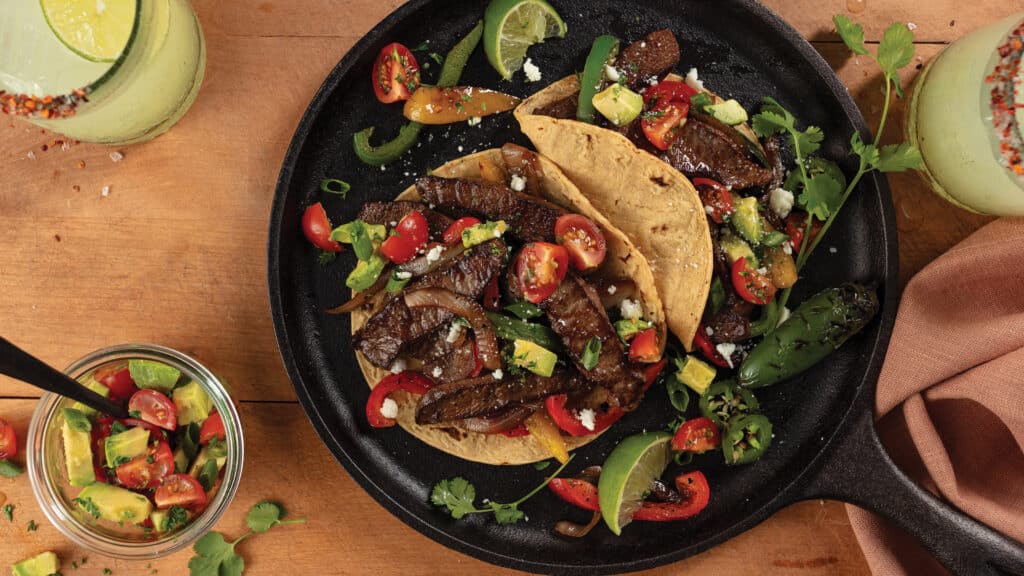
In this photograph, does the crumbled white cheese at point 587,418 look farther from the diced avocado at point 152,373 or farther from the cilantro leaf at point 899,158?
the diced avocado at point 152,373

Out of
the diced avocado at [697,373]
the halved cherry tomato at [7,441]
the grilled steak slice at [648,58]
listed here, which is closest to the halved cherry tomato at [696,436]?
the diced avocado at [697,373]

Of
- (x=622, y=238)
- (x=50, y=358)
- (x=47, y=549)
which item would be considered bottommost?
(x=47, y=549)

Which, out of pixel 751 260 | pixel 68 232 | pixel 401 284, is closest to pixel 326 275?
pixel 401 284

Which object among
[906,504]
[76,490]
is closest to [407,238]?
[76,490]

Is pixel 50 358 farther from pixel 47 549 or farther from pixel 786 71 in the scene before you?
pixel 786 71

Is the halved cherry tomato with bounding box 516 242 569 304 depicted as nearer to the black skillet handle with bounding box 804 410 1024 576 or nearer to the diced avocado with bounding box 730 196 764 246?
the diced avocado with bounding box 730 196 764 246

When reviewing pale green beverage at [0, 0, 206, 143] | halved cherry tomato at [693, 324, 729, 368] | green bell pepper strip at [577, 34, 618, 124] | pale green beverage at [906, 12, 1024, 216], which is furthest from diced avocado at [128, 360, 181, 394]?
pale green beverage at [906, 12, 1024, 216]
